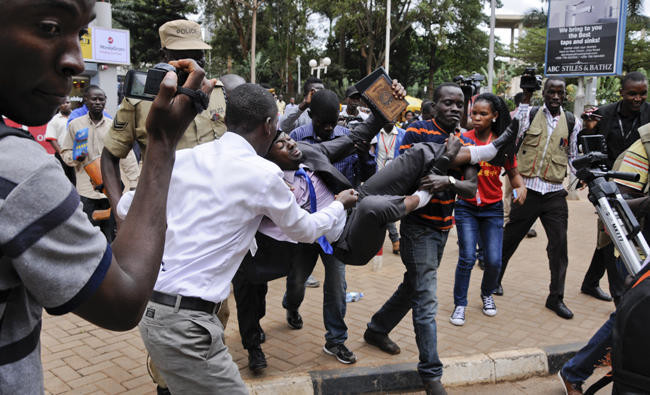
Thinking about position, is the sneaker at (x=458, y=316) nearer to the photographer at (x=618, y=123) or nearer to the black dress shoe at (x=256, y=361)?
the photographer at (x=618, y=123)

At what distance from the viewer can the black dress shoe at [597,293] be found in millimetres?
5746

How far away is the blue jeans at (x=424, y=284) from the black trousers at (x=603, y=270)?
7.56 ft

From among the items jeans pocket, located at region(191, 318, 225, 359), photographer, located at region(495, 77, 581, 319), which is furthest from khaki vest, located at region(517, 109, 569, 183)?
jeans pocket, located at region(191, 318, 225, 359)

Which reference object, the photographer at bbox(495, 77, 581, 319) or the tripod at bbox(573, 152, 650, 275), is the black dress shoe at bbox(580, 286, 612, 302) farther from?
the tripod at bbox(573, 152, 650, 275)

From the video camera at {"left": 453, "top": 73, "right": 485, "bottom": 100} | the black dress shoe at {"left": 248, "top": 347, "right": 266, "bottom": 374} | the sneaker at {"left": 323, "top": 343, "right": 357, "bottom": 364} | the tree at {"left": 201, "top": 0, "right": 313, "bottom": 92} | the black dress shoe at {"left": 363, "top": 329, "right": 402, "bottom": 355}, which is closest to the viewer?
the black dress shoe at {"left": 248, "top": 347, "right": 266, "bottom": 374}

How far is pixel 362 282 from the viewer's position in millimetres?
6223

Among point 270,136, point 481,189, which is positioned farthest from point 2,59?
point 481,189

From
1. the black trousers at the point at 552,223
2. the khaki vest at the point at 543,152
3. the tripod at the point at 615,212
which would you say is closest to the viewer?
the tripod at the point at 615,212

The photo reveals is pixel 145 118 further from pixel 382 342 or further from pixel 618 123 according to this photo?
pixel 618 123

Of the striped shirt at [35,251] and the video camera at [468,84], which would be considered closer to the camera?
the striped shirt at [35,251]

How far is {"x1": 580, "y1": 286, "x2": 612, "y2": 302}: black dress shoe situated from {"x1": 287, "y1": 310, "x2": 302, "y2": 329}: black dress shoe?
136 inches

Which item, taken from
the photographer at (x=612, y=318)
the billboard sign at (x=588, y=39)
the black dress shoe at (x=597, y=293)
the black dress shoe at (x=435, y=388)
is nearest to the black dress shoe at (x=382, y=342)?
the black dress shoe at (x=435, y=388)

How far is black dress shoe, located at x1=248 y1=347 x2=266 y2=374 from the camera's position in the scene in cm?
381

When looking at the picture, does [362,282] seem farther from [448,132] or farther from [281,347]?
[448,132]
